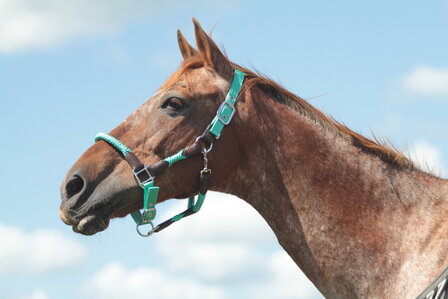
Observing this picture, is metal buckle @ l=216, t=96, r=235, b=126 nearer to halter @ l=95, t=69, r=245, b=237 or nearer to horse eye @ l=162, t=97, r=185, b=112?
halter @ l=95, t=69, r=245, b=237

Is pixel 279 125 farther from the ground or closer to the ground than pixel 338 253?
farther from the ground

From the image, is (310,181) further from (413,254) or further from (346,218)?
(413,254)

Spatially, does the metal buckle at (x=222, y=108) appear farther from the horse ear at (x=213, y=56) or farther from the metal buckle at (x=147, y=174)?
the metal buckle at (x=147, y=174)

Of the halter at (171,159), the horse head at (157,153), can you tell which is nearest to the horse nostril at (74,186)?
the horse head at (157,153)

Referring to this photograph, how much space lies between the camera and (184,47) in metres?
7.90

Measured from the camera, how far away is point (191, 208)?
288 inches

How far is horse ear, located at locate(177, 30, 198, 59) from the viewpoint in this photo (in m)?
7.73

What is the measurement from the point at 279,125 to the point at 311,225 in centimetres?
116

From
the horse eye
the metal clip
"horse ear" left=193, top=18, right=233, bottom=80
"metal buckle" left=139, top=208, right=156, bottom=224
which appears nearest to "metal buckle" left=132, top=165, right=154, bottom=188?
"metal buckle" left=139, top=208, right=156, bottom=224

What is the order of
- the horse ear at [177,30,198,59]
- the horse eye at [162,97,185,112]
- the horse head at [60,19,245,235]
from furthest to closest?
the horse ear at [177,30,198,59] → the horse eye at [162,97,185,112] → the horse head at [60,19,245,235]

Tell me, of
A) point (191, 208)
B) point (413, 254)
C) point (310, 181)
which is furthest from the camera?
point (191, 208)

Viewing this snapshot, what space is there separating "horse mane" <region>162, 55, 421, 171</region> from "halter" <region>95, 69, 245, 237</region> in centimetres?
34

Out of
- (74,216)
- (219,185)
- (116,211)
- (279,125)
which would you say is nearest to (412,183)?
(279,125)

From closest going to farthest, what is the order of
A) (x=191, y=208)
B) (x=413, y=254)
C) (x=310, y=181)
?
1. (x=413, y=254)
2. (x=310, y=181)
3. (x=191, y=208)
